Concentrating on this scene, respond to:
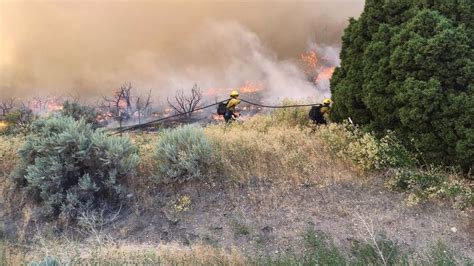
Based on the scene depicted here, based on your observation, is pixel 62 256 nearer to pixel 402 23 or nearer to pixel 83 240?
pixel 83 240

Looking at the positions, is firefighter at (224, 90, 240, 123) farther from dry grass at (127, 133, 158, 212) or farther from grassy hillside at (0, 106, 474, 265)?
dry grass at (127, 133, 158, 212)

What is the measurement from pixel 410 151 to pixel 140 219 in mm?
4736

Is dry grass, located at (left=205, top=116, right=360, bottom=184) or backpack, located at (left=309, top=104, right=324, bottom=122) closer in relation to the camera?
dry grass, located at (left=205, top=116, right=360, bottom=184)

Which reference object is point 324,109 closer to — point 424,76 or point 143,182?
point 424,76

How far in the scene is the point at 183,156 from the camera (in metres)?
7.98

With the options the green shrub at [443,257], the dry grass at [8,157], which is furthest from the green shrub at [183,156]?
the green shrub at [443,257]

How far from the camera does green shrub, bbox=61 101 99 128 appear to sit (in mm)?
11779

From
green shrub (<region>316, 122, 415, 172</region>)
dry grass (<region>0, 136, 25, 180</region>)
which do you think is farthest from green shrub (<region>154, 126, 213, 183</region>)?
dry grass (<region>0, 136, 25, 180</region>)

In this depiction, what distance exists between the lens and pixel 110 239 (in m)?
6.88

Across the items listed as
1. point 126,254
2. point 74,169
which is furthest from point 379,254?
point 74,169

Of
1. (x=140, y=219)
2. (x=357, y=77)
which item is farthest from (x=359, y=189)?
(x=140, y=219)

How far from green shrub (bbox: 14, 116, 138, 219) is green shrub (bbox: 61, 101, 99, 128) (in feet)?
11.2

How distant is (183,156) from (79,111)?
5337 millimetres

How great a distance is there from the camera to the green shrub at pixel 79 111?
38.6 ft
